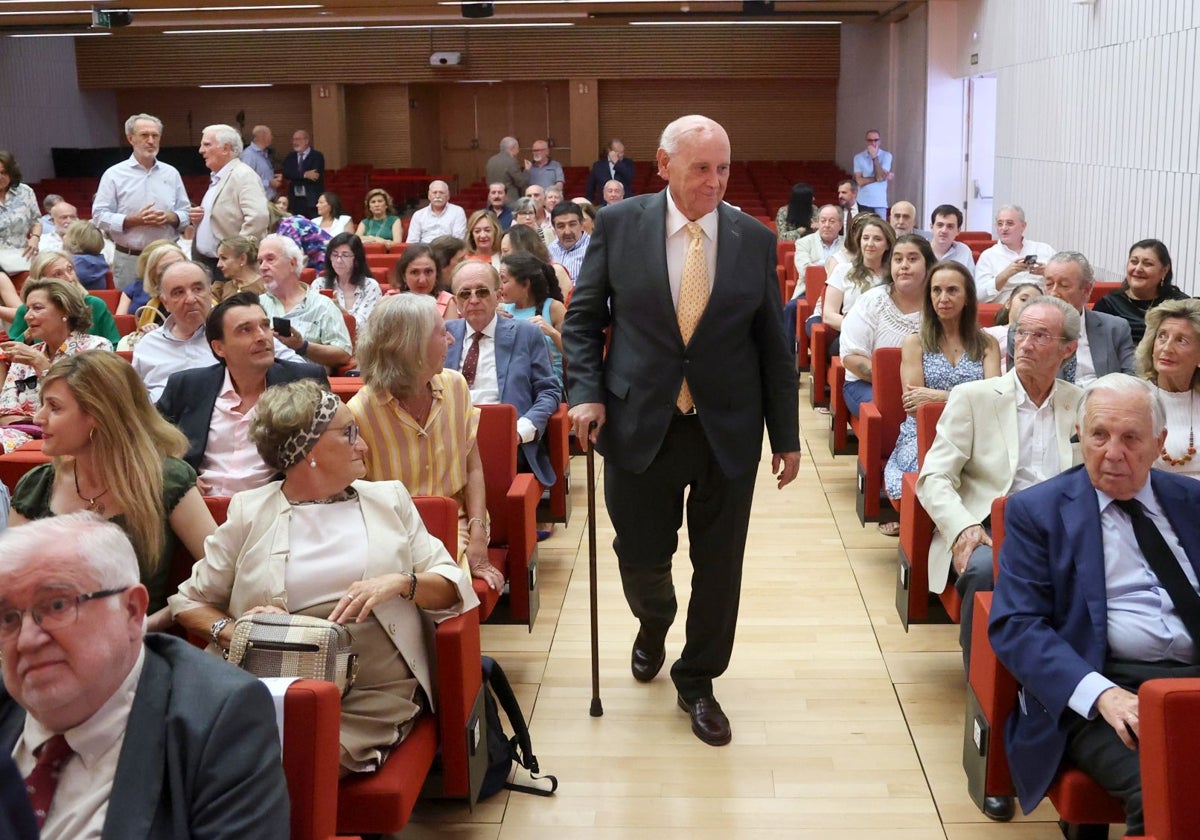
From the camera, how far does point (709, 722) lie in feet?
11.5

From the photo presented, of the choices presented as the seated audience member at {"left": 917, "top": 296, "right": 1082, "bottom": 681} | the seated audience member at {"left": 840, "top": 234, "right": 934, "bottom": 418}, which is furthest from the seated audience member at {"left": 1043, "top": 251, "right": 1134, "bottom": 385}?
the seated audience member at {"left": 917, "top": 296, "right": 1082, "bottom": 681}

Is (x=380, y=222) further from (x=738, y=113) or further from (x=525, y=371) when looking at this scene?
(x=738, y=113)

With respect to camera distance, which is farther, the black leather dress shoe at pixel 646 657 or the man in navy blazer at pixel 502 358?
the man in navy blazer at pixel 502 358

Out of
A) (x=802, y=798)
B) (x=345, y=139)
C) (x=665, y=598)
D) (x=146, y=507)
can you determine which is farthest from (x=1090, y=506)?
(x=345, y=139)

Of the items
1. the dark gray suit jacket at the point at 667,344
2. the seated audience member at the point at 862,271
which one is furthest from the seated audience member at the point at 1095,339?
the dark gray suit jacket at the point at 667,344

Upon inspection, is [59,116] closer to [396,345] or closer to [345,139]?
[345,139]

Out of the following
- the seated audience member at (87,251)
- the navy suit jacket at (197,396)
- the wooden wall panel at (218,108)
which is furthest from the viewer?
the wooden wall panel at (218,108)

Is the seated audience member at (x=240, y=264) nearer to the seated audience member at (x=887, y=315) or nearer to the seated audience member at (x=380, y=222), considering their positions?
the seated audience member at (x=887, y=315)

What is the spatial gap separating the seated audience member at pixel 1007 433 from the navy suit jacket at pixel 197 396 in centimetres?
183

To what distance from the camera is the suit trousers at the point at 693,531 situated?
3359 millimetres

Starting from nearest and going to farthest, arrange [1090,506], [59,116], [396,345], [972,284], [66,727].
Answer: [66,727] < [1090,506] < [396,345] < [972,284] < [59,116]

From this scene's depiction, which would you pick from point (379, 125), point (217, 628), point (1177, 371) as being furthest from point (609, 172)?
point (217, 628)

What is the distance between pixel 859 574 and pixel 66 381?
10.2ft

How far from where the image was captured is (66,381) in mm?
2779
